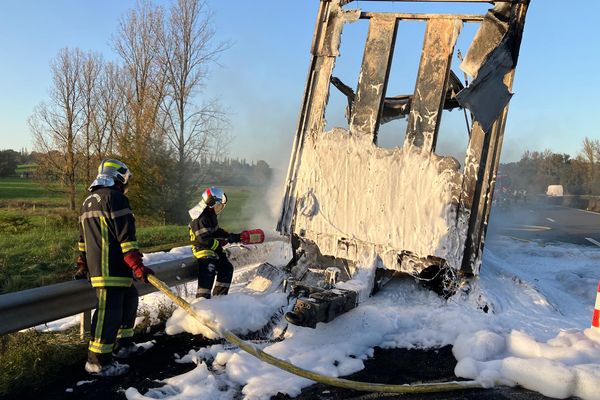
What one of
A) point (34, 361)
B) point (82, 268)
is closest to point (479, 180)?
point (82, 268)

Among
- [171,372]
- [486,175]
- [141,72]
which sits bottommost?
[171,372]

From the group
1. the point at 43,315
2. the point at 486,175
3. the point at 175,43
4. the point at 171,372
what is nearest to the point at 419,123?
the point at 486,175

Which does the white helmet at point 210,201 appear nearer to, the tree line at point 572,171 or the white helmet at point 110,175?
the white helmet at point 110,175

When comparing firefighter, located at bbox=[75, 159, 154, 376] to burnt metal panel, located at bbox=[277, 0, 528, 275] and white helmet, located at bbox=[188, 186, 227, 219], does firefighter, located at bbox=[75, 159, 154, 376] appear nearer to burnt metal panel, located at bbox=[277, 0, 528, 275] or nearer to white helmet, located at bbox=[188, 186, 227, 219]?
white helmet, located at bbox=[188, 186, 227, 219]

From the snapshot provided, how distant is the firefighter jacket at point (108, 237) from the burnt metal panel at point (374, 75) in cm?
298

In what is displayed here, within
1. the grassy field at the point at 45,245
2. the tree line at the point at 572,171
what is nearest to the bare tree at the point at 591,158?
the tree line at the point at 572,171

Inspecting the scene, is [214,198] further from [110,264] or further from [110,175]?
[110,264]

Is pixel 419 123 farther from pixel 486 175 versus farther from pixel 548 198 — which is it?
pixel 548 198

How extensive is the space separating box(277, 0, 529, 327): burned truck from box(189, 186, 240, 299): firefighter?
0.92 metres

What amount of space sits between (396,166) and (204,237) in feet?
7.84

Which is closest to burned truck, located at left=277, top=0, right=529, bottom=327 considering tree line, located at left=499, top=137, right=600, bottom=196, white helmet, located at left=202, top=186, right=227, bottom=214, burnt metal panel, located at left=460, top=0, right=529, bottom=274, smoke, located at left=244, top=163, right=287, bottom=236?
burnt metal panel, located at left=460, top=0, right=529, bottom=274

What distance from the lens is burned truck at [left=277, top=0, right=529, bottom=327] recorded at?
5031 millimetres

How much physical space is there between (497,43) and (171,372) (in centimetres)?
448

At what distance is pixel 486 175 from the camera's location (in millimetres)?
5156
